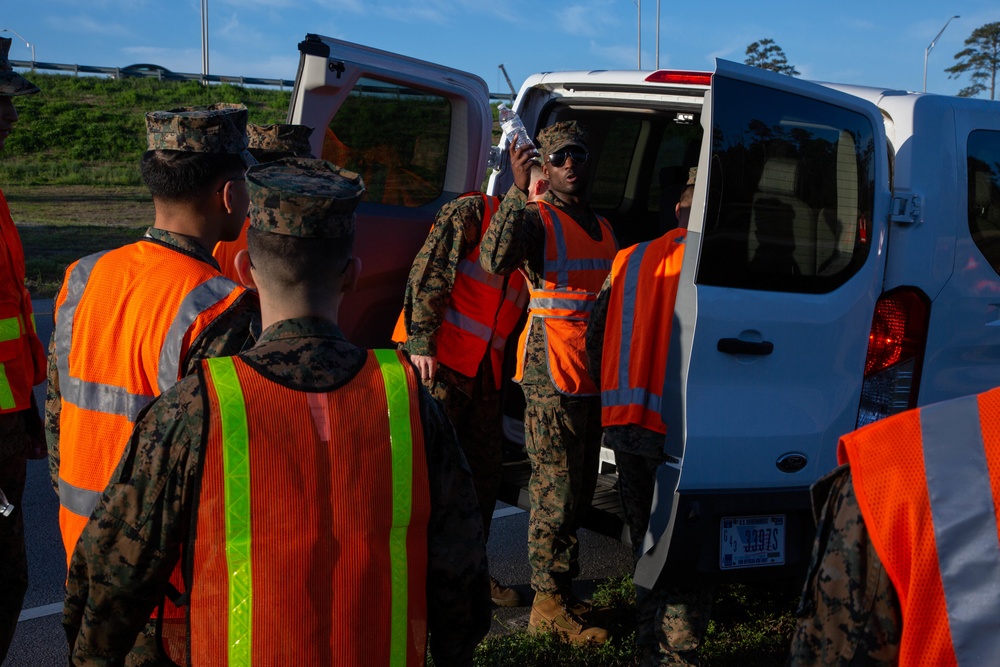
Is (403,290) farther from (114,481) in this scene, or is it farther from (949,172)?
(114,481)

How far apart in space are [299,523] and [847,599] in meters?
0.88

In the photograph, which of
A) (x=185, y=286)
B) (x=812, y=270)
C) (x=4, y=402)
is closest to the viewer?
(x=185, y=286)

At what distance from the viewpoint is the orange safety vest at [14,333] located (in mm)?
3221

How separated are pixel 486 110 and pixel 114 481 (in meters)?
3.38

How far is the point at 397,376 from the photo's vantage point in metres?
1.82

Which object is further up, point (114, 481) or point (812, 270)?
point (812, 270)

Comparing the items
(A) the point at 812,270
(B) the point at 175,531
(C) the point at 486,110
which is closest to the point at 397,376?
Answer: (B) the point at 175,531

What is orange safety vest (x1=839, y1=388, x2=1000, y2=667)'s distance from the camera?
3.98 feet

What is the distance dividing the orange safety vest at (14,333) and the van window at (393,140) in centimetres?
131

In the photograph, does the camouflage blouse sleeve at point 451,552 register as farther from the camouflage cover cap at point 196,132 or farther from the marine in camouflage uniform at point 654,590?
the marine in camouflage uniform at point 654,590

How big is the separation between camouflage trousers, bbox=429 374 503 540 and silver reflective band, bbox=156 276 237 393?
222cm

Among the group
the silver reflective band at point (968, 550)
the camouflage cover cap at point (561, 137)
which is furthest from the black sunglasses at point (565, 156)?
the silver reflective band at point (968, 550)

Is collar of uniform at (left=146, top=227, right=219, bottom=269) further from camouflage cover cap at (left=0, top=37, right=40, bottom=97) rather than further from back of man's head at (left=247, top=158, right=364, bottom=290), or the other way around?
camouflage cover cap at (left=0, top=37, right=40, bottom=97)

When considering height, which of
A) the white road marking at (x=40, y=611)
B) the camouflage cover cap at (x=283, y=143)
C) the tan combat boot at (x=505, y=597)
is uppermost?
the camouflage cover cap at (x=283, y=143)
